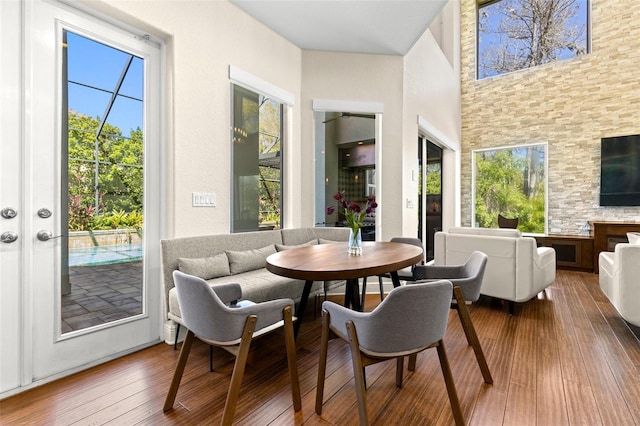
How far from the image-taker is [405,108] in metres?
4.30

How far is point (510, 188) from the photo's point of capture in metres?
6.55

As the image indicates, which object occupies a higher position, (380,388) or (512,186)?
(512,186)

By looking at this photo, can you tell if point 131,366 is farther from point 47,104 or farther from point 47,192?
point 47,104

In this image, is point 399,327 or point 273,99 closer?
point 399,327

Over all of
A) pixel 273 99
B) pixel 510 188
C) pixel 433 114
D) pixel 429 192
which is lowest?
pixel 429 192

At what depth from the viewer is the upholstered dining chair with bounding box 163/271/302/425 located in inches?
56.9

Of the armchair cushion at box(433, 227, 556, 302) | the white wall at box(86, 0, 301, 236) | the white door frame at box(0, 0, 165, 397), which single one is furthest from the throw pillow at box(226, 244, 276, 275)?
the armchair cushion at box(433, 227, 556, 302)

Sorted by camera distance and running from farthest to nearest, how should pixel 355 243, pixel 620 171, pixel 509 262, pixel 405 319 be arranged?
1. pixel 620 171
2. pixel 509 262
3. pixel 355 243
4. pixel 405 319

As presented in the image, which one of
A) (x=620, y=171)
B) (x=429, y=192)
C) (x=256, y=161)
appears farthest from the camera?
(x=429, y=192)

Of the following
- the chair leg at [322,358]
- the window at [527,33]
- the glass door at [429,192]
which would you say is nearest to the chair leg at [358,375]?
the chair leg at [322,358]

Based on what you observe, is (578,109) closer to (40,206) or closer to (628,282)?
(628,282)

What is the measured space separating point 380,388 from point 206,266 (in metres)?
1.60

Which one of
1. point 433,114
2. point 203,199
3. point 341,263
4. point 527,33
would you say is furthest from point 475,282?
point 527,33

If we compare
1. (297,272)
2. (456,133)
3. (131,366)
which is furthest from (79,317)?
(456,133)
